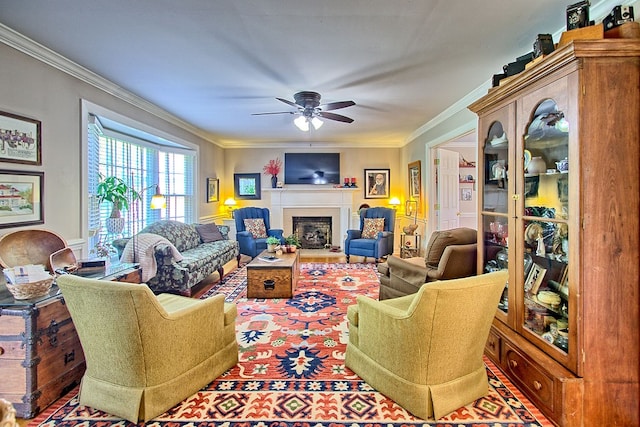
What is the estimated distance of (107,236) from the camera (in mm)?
4211

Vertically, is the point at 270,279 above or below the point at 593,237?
below

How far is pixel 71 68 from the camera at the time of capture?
3.02m

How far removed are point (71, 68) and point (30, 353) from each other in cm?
247

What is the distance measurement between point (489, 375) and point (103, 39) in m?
3.80

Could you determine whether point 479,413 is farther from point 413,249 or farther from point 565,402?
point 413,249

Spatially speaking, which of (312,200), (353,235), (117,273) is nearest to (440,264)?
(117,273)

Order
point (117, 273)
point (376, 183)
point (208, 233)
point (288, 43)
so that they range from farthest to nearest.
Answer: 1. point (376, 183)
2. point (208, 233)
3. point (117, 273)
4. point (288, 43)

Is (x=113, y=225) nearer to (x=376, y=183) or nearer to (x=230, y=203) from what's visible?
(x=230, y=203)

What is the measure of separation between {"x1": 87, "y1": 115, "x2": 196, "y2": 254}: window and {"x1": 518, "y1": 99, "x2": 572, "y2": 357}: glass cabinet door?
155 inches

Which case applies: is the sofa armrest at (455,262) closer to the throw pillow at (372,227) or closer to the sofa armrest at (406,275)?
the sofa armrest at (406,275)

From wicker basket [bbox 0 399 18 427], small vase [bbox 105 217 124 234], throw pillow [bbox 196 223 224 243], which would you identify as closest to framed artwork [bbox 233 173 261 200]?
throw pillow [bbox 196 223 224 243]

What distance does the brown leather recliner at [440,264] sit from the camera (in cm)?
297

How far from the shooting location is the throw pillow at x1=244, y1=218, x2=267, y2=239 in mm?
6473

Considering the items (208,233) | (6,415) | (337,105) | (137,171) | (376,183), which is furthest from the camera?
(376,183)
